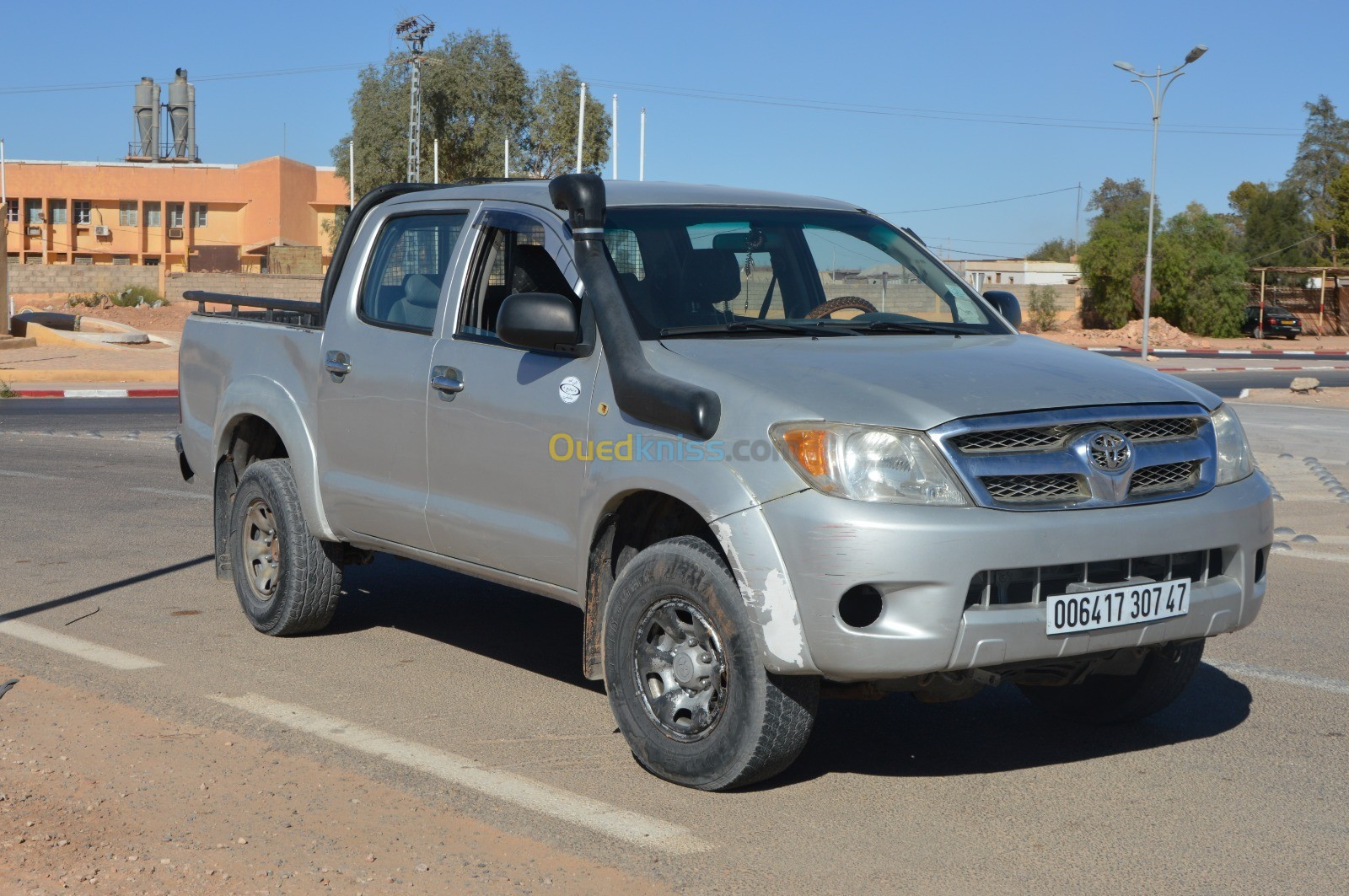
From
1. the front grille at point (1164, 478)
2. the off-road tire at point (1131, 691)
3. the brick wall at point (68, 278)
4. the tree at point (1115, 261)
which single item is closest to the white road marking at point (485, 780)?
the front grille at point (1164, 478)

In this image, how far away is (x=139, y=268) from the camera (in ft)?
228

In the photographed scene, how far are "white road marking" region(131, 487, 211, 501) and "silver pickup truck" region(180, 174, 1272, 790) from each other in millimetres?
5083

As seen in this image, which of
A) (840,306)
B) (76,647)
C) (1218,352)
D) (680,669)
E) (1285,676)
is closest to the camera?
(680,669)

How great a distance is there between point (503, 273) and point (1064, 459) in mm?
2327

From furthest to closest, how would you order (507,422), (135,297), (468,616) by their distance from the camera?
(135,297) < (468,616) < (507,422)

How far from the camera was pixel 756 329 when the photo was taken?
16.4ft

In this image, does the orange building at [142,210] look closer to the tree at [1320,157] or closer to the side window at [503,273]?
the tree at [1320,157]

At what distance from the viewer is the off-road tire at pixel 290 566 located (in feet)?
20.9

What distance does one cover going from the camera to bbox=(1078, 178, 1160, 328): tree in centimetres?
5775

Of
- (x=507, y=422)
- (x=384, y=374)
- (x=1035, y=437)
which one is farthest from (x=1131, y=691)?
(x=384, y=374)

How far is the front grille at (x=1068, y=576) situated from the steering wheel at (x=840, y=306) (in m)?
1.47

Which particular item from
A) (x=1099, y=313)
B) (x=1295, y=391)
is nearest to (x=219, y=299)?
(x=1295, y=391)

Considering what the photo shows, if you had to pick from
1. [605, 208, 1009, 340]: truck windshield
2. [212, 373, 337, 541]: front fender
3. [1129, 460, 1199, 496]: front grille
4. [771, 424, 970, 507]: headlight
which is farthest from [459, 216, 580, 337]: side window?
[1129, 460, 1199, 496]: front grille

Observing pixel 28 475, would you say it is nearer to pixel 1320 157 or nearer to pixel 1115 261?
pixel 1115 261
